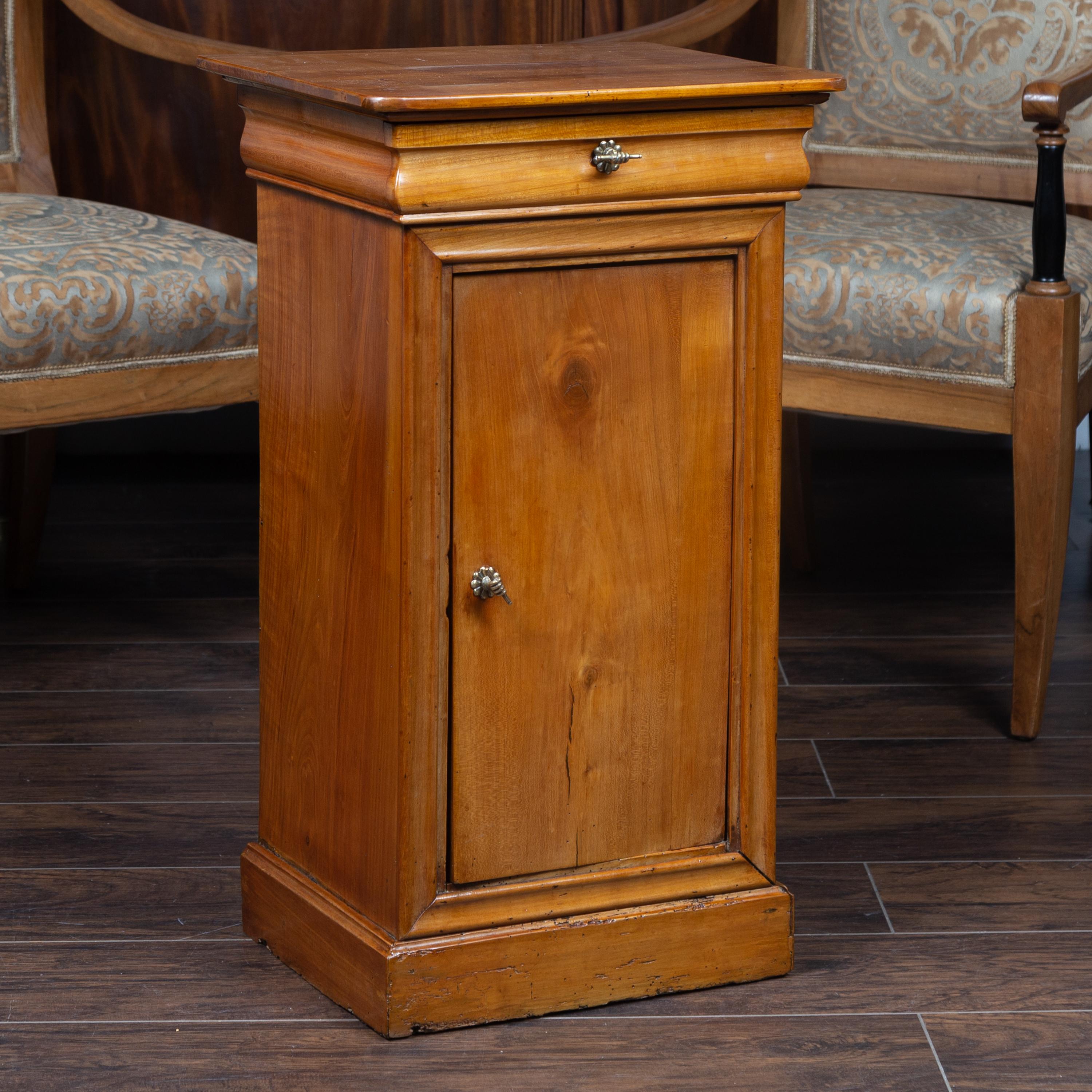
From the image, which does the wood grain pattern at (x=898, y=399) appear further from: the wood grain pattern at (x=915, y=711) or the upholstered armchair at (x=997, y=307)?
the wood grain pattern at (x=915, y=711)

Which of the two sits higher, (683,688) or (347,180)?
(347,180)

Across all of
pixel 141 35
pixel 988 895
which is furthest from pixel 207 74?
pixel 988 895

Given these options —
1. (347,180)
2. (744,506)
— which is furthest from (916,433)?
(347,180)

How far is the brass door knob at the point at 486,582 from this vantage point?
4.47 ft

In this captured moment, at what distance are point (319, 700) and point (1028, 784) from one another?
808 millimetres

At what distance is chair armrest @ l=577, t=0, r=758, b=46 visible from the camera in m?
2.32

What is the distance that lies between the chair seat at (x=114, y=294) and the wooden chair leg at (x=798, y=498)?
756 mm

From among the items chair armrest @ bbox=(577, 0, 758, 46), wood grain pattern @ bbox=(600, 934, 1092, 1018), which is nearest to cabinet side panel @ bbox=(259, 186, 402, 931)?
wood grain pattern @ bbox=(600, 934, 1092, 1018)

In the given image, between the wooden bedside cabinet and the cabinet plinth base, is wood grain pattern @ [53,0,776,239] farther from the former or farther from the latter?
the cabinet plinth base

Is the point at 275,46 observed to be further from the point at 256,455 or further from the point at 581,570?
the point at 581,570

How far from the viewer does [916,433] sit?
3.00 metres

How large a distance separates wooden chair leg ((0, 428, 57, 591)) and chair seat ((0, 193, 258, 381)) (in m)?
0.39

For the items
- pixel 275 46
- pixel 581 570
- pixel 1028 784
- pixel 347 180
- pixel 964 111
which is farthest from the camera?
pixel 275 46

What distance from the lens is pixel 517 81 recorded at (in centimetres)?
131
